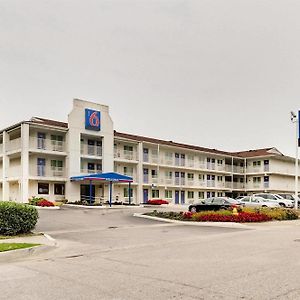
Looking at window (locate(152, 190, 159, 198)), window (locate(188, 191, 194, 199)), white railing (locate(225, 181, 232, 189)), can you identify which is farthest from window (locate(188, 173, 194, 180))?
white railing (locate(225, 181, 232, 189))

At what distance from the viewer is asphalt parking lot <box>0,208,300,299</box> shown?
6.93 meters

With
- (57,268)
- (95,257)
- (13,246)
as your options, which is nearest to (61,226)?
(13,246)

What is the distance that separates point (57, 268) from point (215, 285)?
3.89 m

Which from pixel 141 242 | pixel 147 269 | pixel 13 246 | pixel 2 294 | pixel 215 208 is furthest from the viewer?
pixel 215 208

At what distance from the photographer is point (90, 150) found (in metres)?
45.8

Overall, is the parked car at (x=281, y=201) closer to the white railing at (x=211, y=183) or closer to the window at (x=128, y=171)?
the window at (x=128, y=171)

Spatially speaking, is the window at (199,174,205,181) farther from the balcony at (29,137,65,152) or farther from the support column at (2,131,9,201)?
the support column at (2,131,9,201)

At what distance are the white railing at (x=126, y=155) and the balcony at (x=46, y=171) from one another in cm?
781

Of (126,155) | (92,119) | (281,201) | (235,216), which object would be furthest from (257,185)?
(235,216)

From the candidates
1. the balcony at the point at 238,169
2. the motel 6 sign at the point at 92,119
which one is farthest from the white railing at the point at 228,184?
the motel 6 sign at the point at 92,119

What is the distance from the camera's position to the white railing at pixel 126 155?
49.5 m

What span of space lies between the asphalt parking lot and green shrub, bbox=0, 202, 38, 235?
8.64 ft

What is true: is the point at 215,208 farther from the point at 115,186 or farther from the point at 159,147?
the point at 159,147

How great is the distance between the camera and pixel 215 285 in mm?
7395
